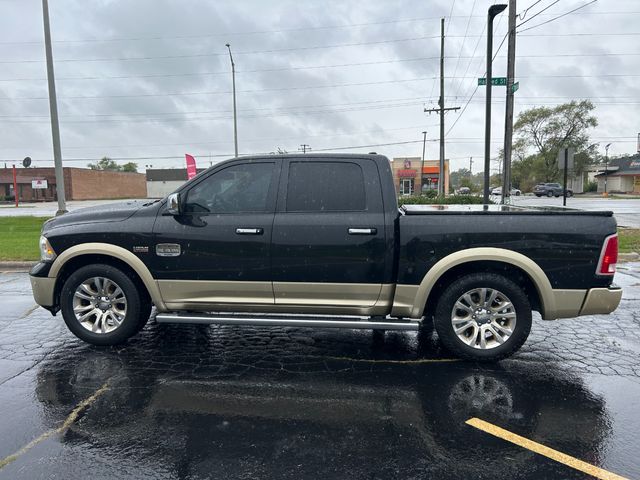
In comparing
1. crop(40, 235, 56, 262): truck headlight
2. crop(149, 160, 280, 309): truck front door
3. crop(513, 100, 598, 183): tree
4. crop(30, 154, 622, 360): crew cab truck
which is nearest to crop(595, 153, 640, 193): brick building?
crop(513, 100, 598, 183): tree

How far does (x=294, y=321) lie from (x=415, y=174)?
213 ft

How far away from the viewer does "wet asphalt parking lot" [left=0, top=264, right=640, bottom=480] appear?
2.96 m

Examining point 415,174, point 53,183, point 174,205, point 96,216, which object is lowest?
point 96,216

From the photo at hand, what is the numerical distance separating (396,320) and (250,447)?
191 cm

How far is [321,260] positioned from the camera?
4574 millimetres

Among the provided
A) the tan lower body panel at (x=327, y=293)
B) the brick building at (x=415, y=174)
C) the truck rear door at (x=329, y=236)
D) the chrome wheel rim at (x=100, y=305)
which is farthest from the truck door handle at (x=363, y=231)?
the brick building at (x=415, y=174)

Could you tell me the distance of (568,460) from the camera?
9.77 feet

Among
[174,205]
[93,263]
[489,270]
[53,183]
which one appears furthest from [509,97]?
[53,183]

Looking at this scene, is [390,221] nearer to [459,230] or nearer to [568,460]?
[459,230]

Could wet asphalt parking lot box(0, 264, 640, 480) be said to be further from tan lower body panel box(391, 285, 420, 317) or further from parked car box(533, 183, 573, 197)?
parked car box(533, 183, 573, 197)

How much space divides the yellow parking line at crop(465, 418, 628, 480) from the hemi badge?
3.05 m

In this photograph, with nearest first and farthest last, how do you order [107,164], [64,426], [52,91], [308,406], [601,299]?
1. [64,426]
2. [308,406]
3. [601,299]
4. [52,91]
5. [107,164]

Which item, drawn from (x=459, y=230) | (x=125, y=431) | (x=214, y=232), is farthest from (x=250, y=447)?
(x=459, y=230)

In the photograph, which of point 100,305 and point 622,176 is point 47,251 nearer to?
point 100,305
